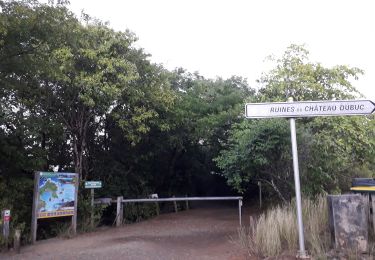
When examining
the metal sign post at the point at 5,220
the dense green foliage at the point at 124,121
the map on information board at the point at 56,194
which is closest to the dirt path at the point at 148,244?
the metal sign post at the point at 5,220

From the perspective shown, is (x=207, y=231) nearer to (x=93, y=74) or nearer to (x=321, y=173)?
(x=321, y=173)

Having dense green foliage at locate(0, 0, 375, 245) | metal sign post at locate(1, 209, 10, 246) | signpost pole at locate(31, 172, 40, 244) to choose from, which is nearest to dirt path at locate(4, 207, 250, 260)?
signpost pole at locate(31, 172, 40, 244)

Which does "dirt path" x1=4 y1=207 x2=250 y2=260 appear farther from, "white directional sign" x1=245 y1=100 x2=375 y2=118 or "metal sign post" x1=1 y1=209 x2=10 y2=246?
"white directional sign" x1=245 y1=100 x2=375 y2=118

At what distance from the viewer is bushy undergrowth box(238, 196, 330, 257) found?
6.57 m

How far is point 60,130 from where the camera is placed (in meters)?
12.2

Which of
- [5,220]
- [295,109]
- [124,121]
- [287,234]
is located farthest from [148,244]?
[124,121]

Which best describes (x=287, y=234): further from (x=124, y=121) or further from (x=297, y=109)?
(x=124, y=121)

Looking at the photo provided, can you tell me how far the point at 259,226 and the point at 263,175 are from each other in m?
3.75

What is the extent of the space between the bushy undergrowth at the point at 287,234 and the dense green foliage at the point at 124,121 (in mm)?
2215

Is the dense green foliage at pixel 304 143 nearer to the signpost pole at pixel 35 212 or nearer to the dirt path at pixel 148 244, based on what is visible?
the dirt path at pixel 148 244

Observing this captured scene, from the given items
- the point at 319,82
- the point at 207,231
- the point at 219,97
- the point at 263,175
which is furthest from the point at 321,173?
the point at 219,97

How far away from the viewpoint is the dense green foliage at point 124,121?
31.2 ft

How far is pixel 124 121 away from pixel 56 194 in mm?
3468

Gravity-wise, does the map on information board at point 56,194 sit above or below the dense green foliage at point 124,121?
below
